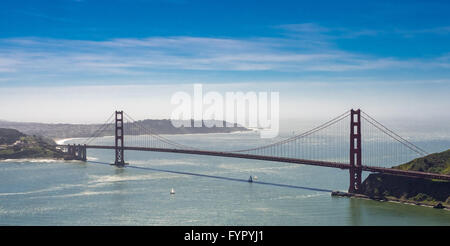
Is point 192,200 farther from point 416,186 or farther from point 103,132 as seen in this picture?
point 103,132

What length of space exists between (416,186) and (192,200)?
576 inches

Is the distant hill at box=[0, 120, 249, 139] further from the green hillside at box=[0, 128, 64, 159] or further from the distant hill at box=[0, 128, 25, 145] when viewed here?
the green hillside at box=[0, 128, 64, 159]

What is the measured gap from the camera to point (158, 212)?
28.5m

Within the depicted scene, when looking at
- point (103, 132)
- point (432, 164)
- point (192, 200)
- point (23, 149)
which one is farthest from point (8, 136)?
point (432, 164)

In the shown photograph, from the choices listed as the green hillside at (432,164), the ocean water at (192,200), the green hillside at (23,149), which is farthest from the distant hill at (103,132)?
the green hillside at (432,164)

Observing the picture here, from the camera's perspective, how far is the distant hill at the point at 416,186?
29188 millimetres

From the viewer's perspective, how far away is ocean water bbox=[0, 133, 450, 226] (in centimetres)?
2664

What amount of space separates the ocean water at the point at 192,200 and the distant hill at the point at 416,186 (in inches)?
45.9

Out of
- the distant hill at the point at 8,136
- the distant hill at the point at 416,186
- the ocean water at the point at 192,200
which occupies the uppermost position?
the distant hill at the point at 8,136

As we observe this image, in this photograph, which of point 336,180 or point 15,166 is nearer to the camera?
point 336,180

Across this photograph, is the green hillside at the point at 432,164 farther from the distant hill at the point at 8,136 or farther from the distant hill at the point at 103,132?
the distant hill at the point at 103,132

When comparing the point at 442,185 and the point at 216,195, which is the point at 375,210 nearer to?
the point at 442,185

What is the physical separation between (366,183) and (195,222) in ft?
44.7
